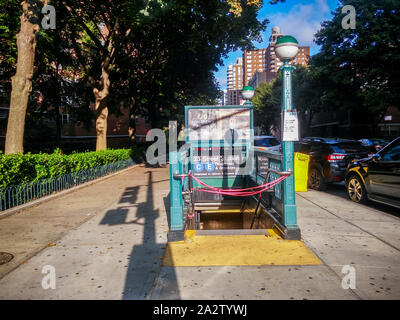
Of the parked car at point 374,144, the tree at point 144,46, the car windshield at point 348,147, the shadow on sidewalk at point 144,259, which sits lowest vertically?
the shadow on sidewalk at point 144,259

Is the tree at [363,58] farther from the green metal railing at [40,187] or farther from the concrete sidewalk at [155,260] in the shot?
the green metal railing at [40,187]

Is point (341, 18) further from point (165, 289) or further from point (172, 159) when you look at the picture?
point (165, 289)

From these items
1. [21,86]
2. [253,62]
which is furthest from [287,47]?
[253,62]

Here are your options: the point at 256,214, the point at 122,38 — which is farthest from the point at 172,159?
the point at 122,38

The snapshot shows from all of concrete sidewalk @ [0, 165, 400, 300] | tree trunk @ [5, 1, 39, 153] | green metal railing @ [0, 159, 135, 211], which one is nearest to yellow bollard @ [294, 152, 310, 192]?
concrete sidewalk @ [0, 165, 400, 300]

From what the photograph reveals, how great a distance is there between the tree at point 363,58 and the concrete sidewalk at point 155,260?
731 inches

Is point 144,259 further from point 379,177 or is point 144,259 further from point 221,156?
point 379,177

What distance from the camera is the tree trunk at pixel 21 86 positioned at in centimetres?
974

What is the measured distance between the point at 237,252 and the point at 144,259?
1476mm

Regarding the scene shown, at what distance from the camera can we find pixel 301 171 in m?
9.96

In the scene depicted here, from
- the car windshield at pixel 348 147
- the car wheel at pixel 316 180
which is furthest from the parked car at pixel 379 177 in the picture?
the car wheel at pixel 316 180

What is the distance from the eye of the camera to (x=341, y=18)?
81.5 ft

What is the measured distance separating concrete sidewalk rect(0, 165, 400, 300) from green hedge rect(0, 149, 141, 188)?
1.08 metres

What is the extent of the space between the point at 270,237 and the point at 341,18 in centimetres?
2677
